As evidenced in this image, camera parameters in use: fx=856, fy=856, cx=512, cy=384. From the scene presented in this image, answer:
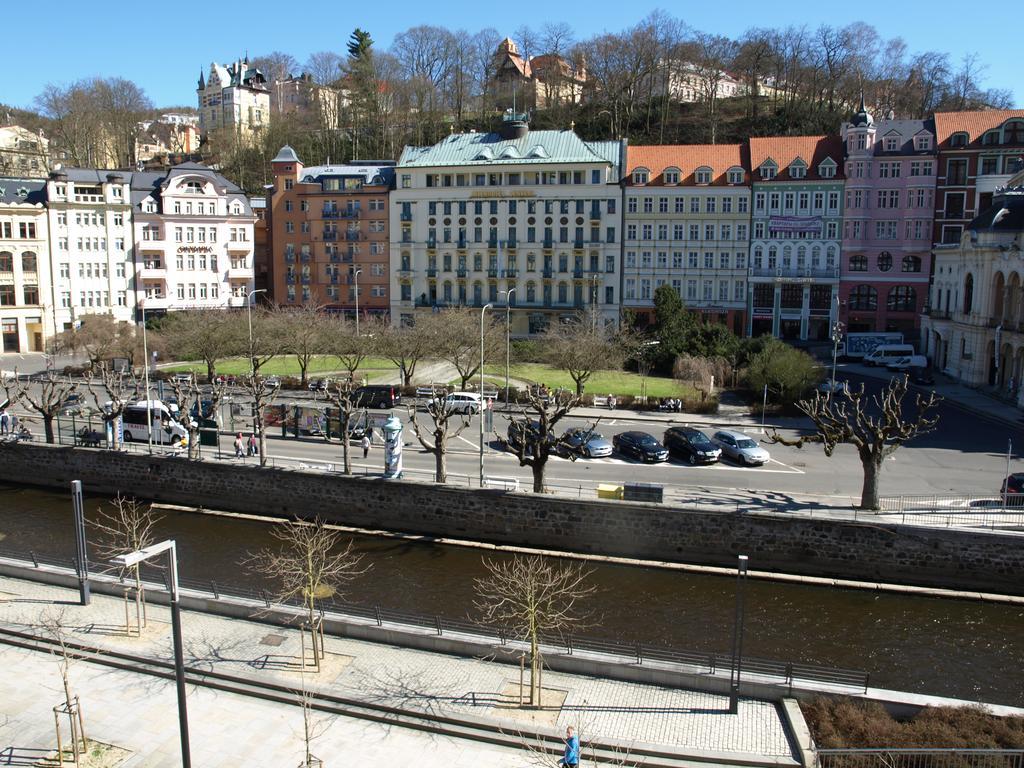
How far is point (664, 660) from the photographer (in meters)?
22.0

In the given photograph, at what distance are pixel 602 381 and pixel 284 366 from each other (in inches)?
899

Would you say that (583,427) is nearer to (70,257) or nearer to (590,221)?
Result: (590,221)

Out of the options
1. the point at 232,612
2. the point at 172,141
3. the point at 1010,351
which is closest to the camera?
the point at 232,612

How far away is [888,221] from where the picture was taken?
2675 inches

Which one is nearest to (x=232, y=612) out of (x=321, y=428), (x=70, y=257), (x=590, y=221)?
(x=321, y=428)

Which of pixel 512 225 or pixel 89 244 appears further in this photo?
pixel 89 244

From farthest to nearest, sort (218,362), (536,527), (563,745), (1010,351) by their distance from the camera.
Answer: (218,362)
(1010,351)
(536,527)
(563,745)

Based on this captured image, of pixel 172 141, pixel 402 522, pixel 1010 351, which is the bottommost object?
pixel 402 522

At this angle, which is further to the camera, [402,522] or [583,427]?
[583,427]

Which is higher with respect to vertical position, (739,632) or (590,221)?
(590,221)

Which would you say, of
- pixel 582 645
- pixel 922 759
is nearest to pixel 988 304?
pixel 582 645

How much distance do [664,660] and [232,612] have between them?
1195cm

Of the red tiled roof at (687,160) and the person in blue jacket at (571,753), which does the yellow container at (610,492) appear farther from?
the red tiled roof at (687,160)

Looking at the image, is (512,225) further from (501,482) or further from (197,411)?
(501,482)
